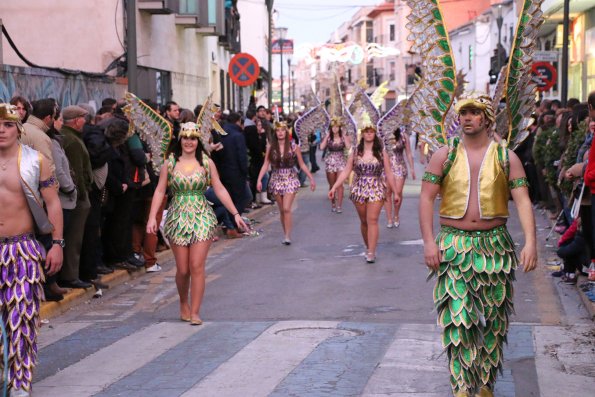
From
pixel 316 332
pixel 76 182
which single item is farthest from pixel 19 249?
pixel 76 182

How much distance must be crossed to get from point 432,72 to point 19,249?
312 cm

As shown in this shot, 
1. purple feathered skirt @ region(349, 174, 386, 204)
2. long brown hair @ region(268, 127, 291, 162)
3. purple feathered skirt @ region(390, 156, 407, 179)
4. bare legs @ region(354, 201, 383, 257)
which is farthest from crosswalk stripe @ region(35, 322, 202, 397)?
purple feathered skirt @ region(390, 156, 407, 179)

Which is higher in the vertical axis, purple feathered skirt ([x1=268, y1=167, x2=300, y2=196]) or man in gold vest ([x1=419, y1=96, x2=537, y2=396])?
man in gold vest ([x1=419, y1=96, x2=537, y2=396])

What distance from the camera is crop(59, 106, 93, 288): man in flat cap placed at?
1105 cm

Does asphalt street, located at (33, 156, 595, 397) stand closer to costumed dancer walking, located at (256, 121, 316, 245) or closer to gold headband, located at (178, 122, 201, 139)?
gold headband, located at (178, 122, 201, 139)

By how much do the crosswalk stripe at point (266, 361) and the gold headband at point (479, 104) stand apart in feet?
7.45

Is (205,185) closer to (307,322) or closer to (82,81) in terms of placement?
(307,322)

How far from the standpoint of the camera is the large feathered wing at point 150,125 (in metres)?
12.3

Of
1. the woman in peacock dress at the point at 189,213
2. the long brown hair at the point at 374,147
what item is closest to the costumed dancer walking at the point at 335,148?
the long brown hair at the point at 374,147

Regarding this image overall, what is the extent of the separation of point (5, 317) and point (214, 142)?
10676mm

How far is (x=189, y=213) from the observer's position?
10.0 m

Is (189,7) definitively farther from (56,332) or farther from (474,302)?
(474,302)

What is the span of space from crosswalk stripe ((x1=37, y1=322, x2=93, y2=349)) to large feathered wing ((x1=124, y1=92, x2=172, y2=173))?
2.72 m

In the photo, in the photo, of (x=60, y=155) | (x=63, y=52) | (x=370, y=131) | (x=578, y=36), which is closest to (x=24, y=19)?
(x=63, y=52)
